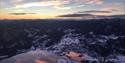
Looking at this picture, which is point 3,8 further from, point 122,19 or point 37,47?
point 122,19

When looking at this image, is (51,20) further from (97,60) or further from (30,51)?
(97,60)

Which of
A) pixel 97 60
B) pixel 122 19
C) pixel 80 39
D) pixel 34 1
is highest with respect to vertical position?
pixel 34 1

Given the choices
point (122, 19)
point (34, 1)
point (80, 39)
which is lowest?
point (80, 39)

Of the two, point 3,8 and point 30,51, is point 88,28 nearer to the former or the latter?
point 30,51

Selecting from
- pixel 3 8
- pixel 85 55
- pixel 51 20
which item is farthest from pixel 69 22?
pixel 3 8

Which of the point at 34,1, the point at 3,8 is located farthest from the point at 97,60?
the point at 3,8

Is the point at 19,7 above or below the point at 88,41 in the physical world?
above

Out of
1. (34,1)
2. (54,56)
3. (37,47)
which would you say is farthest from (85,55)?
(34,1)

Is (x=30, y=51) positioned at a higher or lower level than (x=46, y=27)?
lower
